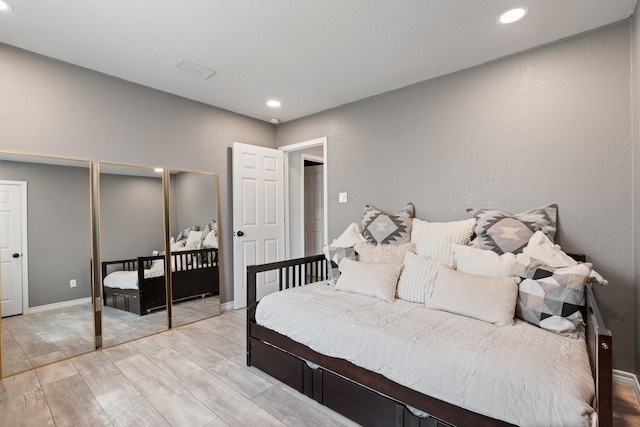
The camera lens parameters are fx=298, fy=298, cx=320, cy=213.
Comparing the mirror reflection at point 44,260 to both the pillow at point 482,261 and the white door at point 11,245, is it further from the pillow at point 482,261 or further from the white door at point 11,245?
the pillow at point 482,261

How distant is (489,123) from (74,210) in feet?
11.7

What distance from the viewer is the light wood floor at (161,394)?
5.53 ft

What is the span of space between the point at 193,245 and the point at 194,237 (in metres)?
0.09

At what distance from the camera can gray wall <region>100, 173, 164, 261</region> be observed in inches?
106

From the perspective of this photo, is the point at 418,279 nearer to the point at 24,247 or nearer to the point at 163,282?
the point at 163,282

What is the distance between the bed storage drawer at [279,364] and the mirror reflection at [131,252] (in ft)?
4.47

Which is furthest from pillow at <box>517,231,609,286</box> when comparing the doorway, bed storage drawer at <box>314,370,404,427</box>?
the doorway

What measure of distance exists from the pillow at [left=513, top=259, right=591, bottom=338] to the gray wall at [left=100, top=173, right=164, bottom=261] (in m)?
3.13

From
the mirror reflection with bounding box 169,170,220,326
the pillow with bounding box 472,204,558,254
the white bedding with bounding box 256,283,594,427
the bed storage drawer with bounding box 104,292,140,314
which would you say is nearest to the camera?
the white bedding with bounding box 256,283,594,427

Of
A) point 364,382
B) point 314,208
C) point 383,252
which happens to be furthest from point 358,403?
point 314,208

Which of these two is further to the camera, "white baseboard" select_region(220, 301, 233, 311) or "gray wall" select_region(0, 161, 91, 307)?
"white baseboard" select_region(220, 301, 233, 311)

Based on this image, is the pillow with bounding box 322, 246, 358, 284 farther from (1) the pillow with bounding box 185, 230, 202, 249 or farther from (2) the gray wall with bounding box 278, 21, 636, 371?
(1) the pillow with bounding box 185, 230, 202, 249

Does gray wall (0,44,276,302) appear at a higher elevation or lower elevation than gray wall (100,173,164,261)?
higher

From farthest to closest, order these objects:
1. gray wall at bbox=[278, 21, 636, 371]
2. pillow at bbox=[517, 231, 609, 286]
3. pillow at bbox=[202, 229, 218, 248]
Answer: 1. pillow at bbox=[202, 229, 218, 248]
2. gray wall at bbox=[278, 21, 636, 371]
3. pillow at bbox=[517, 231, 609, 286]
